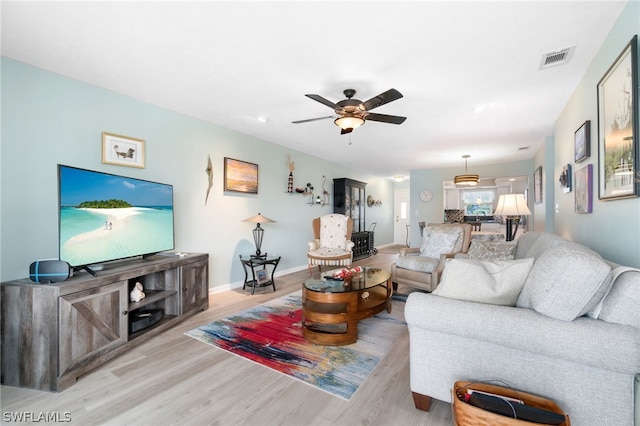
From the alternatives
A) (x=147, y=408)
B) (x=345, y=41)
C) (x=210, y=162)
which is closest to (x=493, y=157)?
(x=345, y=41)

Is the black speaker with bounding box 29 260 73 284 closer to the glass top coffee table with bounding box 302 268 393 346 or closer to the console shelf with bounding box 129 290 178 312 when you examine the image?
the console shelf with bounding box 129 290 178 312

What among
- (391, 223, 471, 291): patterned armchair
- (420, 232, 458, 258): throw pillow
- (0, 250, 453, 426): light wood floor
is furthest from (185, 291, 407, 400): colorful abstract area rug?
(420, 232, 458, 258): throw pillow

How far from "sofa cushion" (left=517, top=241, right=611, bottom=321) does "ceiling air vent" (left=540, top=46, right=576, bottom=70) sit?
70.8 inches

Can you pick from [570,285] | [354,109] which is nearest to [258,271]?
[354,109]

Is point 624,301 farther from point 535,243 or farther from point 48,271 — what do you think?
point 48,271

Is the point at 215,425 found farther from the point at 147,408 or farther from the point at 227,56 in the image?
the point at 227,56

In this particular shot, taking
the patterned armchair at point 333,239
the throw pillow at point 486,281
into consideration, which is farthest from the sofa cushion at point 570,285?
the patterned armchair at point 333,239

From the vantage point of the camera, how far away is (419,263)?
12.1 feet

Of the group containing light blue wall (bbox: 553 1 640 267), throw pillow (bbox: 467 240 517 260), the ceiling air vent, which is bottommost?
throw pillow (bbox: 467 240 517 260)

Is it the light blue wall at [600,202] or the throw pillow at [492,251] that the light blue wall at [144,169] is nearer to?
the throw pillow at [492,251]

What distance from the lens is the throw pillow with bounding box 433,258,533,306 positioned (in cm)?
152

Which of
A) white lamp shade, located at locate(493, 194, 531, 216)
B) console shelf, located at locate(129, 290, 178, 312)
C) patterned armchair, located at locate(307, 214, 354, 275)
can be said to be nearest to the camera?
console shelf, located at locate(129, 290, 178, 312)

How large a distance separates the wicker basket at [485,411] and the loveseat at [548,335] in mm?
54

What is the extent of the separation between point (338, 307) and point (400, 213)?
8328 millimetres
